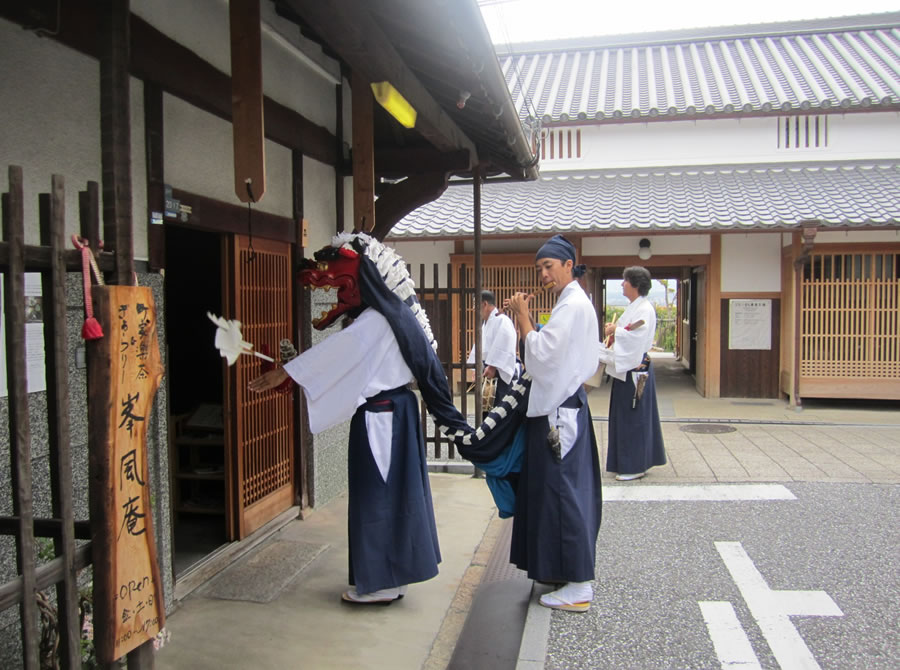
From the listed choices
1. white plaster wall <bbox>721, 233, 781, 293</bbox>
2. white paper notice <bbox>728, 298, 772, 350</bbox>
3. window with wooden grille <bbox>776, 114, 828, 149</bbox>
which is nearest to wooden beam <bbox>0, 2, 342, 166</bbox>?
white plaster wall <bbox>721, 233, 781, 293</bbox>

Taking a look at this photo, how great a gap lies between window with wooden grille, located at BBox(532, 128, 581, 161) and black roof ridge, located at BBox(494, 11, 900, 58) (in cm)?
379

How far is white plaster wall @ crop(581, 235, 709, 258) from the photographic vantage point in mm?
11758

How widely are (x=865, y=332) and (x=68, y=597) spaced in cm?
1161

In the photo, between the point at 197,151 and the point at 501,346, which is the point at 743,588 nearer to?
the point at 197,151

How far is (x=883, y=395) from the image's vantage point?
1070 cm

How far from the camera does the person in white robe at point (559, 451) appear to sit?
12.4ft

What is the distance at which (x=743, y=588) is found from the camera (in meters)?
4.31

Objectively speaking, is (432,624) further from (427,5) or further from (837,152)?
(837,152)

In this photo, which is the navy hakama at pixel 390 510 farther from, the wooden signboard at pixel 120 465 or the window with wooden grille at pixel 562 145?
the window with wooden grille at pixel 562 145

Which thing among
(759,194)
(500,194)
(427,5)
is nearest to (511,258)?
(500,194)

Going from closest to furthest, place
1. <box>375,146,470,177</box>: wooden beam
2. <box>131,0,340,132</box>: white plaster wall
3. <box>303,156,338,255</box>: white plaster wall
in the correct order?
<box>131,0,340,132</box>: white plaster wall, <box>303,156,338,255</box>: white plaster wall, <box>375,146,470,177</box>: wooden beam

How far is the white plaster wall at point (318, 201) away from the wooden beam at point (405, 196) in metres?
0.40

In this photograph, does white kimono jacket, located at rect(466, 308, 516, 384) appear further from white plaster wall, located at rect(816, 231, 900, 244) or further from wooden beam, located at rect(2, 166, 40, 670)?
wooden beam, located at rect(2, 166, 40, 670)

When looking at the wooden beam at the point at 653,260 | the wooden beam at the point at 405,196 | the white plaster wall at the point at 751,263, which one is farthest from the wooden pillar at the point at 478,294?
the white plaster wall at the point at 751,263
